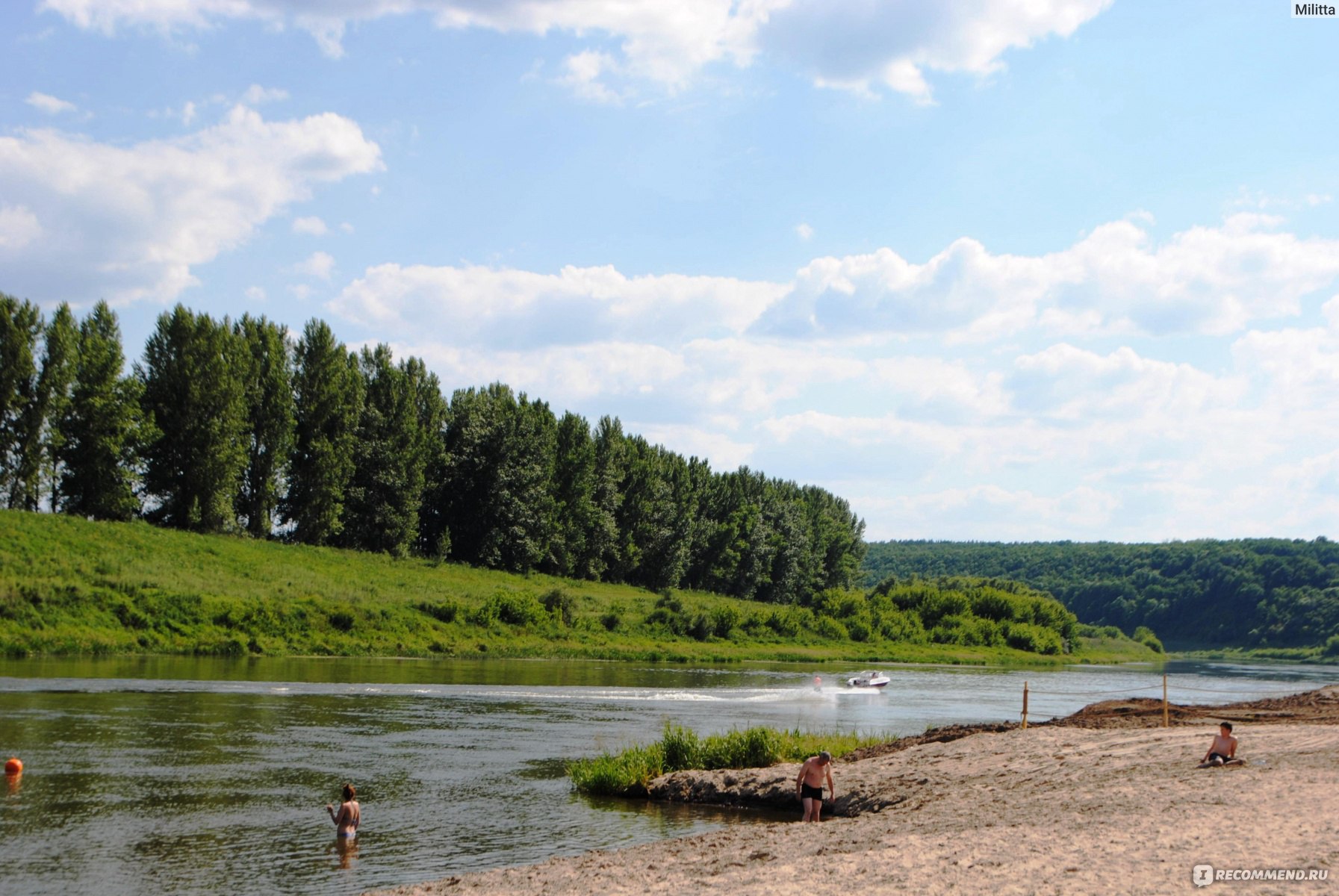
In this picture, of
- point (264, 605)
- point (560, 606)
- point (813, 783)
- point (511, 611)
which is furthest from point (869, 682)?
point (813, 783)

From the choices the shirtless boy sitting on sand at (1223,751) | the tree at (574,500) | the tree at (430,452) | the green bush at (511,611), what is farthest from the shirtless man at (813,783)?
the tree at (574,500)

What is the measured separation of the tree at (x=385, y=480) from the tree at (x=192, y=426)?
1379cm

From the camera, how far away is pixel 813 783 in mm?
24000

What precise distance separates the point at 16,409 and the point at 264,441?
18.7 m

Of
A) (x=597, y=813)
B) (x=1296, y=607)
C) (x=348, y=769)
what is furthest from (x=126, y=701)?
(x=1296, y=607)

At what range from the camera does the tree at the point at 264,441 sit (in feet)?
291

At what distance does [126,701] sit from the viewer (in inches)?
1608

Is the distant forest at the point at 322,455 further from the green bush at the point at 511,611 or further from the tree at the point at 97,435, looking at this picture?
the green bush at the point at 511,611

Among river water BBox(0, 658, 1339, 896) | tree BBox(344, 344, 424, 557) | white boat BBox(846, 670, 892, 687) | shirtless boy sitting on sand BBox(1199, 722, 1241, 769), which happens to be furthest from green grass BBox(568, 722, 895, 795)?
tree BBox(344, 344, 424, 557)

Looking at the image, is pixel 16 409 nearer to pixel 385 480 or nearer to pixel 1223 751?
pixel 385 480

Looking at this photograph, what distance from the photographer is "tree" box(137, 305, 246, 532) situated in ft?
273

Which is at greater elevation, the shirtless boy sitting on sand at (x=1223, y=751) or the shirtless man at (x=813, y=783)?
the shirtless boy sitting on sand at (x=1223, y=751)

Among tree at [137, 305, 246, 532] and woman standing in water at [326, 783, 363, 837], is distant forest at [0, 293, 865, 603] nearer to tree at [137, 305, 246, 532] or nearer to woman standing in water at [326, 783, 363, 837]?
tree at [137, 305, 246, 532]

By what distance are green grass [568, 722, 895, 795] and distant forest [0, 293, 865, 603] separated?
59027mm
